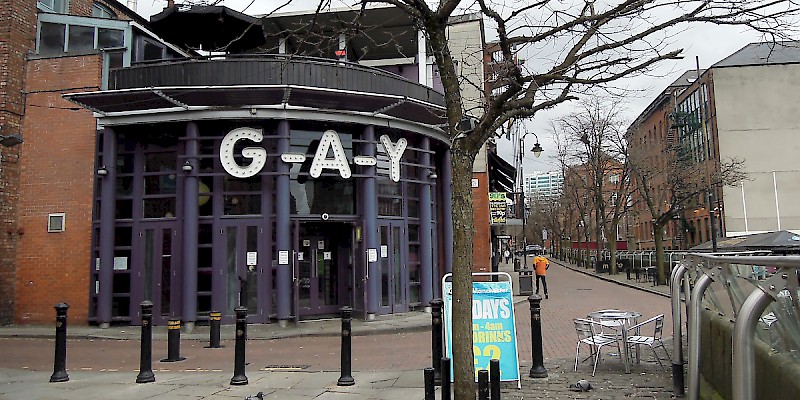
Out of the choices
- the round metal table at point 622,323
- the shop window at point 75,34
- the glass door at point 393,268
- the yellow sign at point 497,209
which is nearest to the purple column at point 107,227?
the shop window at point 75,34

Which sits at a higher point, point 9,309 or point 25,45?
point 25,45

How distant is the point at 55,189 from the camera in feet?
55.7

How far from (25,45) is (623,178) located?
34.7 meters

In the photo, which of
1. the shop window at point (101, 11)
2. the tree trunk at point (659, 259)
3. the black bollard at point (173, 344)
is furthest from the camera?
the tree trunk at point (659, 259)

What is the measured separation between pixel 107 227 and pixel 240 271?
3.83 meters

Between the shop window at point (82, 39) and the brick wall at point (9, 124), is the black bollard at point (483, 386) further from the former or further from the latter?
the shop window at point (82, 39)

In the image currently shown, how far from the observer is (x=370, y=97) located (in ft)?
52.3

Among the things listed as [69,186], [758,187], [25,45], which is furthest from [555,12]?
[758,187]

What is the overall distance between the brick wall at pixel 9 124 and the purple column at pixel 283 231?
7.58 metres

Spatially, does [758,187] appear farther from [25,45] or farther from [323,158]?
[25,45]

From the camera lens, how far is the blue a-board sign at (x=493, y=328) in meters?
8.22

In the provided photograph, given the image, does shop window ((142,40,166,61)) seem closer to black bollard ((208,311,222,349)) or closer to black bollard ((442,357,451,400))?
black bollard ((208,311,222,349))

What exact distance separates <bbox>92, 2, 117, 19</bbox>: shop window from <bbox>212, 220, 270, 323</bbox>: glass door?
10.7 metres

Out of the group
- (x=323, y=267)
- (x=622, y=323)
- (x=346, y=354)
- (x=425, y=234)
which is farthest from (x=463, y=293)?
(x=425, y=234)
